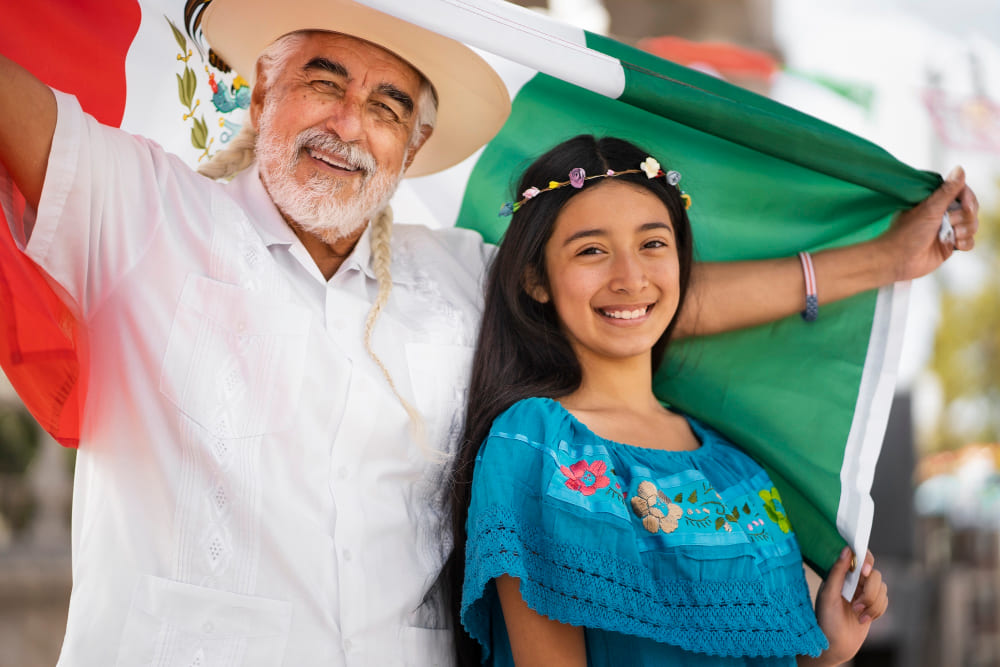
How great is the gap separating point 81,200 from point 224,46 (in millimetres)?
700

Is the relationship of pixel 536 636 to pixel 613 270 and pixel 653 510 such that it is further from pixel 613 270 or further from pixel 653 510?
pixel 613 270

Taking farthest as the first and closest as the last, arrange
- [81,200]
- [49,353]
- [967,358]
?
1. [967,358]
2. [49,353]
3. [81,200]

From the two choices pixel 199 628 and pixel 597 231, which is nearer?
pixel 199 628

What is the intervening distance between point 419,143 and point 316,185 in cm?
44

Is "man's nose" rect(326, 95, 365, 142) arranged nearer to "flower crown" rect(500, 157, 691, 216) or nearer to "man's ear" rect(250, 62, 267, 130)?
"man's ear" rect(250, 62, 267, 130)

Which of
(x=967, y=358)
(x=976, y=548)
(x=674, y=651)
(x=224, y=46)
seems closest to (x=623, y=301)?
(x=674, y=651)

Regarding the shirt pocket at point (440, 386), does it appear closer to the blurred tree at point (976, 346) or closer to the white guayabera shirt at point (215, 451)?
the white guayabera shirt at point (215, 451)

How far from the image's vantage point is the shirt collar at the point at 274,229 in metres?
2.42

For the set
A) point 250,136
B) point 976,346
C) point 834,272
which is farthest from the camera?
point 976,346

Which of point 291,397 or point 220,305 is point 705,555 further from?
point 220,305

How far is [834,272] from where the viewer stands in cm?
288

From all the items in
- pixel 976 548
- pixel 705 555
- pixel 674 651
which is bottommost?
pixel 976 548

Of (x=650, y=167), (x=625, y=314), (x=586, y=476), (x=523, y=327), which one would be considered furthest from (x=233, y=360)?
(x=650, y=167)

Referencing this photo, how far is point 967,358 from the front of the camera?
24641 millimetres
